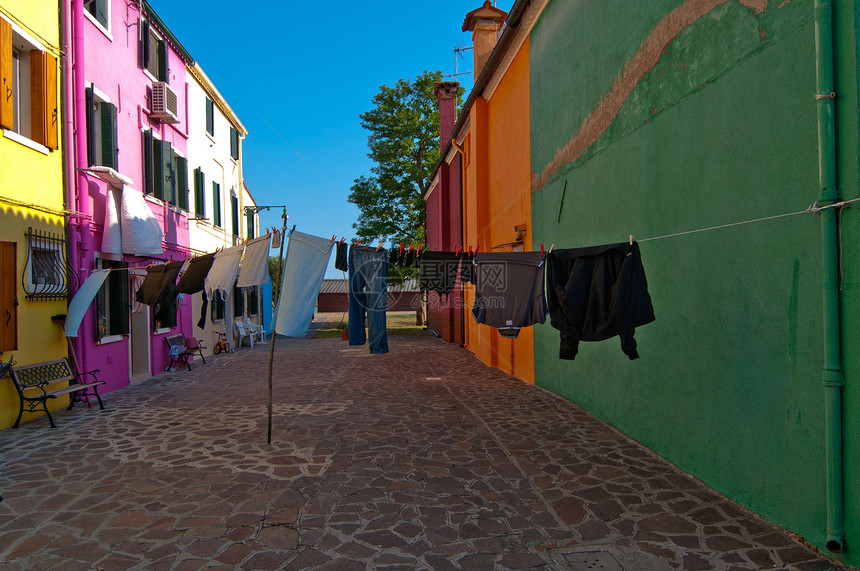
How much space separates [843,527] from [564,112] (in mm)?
6547

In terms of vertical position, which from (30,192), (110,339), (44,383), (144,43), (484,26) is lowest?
(44,383)

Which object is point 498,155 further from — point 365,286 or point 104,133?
point 104,133

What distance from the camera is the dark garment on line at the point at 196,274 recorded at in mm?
7957

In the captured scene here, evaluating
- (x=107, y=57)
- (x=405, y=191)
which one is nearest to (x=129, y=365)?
(x=107, y=57)

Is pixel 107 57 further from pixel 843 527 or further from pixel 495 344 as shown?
pixel 843 527

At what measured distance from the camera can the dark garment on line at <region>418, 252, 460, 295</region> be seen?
666 centimetres

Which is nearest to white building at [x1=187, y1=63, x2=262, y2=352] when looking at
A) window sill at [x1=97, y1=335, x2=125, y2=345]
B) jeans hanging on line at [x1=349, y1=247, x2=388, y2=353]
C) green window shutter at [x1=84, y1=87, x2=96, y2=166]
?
window sill at [x1=97, y1=335, x2=125, y2=345]

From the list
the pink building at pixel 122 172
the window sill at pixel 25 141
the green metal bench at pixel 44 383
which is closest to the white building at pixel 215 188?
the pink building at pixel 122 172

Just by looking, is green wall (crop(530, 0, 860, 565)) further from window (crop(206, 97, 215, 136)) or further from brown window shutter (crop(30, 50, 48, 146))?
window (crop(206, 97, 215, 136))

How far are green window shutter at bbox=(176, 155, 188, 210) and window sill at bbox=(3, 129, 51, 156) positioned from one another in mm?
5362

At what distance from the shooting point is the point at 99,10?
9.73 meters

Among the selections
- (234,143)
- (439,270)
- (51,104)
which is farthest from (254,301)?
(439,270)

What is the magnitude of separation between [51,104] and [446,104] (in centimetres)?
1516

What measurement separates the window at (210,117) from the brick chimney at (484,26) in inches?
334
